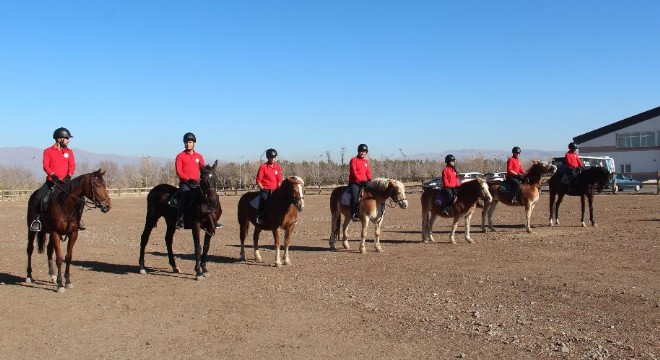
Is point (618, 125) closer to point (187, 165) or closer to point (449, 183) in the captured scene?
point (449, 183)

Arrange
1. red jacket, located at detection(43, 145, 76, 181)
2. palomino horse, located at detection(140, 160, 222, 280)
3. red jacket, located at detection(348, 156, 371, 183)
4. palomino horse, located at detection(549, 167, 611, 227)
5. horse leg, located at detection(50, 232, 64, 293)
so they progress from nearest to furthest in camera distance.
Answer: horse leg, located at detection(50, 232, 64, 293) < red jacket, located at detection(43, 145, 76, 181) < palomino horse, located at detection(140, 160, 222, 280) < red jacket, located at detection(348, 156, 371, 183) < palomino horse, located at detection(549, 167, 611, 227)

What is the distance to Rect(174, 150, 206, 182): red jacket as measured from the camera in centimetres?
1186

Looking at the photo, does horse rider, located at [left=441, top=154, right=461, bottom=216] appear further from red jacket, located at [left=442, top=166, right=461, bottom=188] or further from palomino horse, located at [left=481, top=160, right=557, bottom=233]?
palomino horse, located at [left=481, top=160, right=557, bottom=233]

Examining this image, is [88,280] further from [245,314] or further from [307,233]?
[307,233]

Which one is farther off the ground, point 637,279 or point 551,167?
point 551,167

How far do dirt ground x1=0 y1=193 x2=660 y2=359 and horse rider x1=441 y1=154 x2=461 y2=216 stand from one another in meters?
1.09

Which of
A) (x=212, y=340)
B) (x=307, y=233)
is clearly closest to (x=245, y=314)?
(x=212, y=340)

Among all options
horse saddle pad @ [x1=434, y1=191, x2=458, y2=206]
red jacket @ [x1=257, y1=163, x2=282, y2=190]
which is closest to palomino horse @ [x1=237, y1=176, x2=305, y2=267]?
red jacket @ [x1=257, y1=163, x2=282, y2=190]

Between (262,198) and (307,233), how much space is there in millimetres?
7004

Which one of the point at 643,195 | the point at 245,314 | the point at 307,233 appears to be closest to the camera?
the point at 245,314

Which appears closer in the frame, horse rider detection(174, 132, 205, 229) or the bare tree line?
horse rider detection(174, 132, 205, 229)

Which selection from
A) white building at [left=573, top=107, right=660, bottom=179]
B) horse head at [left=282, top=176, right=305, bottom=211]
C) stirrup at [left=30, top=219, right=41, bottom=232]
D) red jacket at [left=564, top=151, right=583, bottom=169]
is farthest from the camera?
white building at [left=573, top=107, right=660, bottom=179]

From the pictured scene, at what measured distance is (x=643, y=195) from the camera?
107 ft

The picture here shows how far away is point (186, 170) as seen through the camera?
11.9 m
